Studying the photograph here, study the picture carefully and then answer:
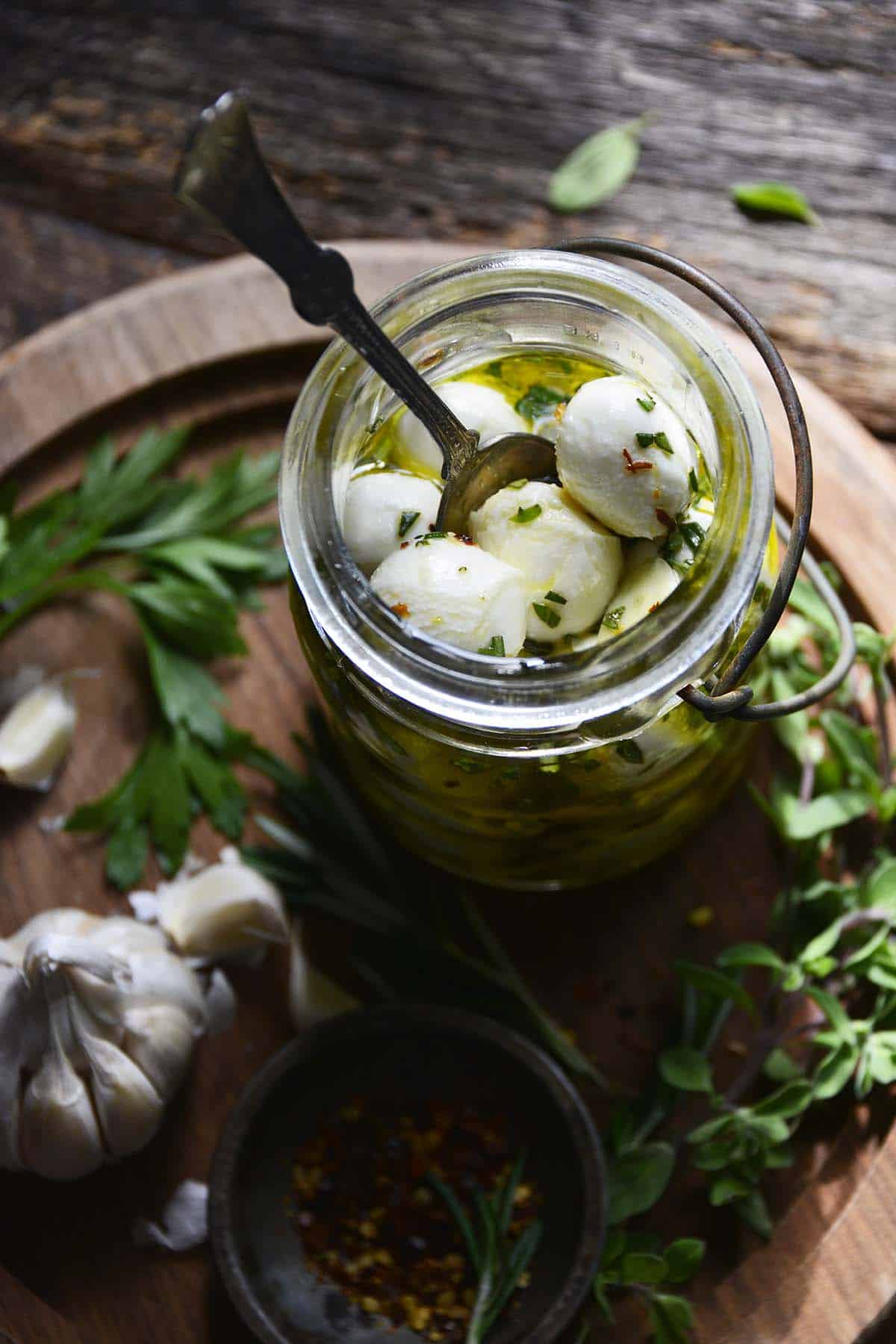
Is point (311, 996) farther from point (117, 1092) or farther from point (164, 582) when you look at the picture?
point (164, 582)

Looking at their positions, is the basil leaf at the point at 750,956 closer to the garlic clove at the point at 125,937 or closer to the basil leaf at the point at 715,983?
the basil leaf at the point at 715,983

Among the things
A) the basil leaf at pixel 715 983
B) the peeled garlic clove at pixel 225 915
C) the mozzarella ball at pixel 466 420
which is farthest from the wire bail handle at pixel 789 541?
the peeled garlic clove at pixel 225 915

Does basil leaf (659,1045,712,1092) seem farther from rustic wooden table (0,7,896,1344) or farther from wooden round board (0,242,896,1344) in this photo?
rustic wooden table (0,7,896,1344)

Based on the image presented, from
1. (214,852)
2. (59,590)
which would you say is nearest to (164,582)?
(59,590)

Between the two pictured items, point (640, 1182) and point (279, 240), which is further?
point (640, 1182)

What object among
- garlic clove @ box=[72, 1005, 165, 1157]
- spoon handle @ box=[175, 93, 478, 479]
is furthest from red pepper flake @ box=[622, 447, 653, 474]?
garlic clove @ box=[72, 1005, 165, 1157]

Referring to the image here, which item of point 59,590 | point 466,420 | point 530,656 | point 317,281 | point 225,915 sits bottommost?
point 225,915
